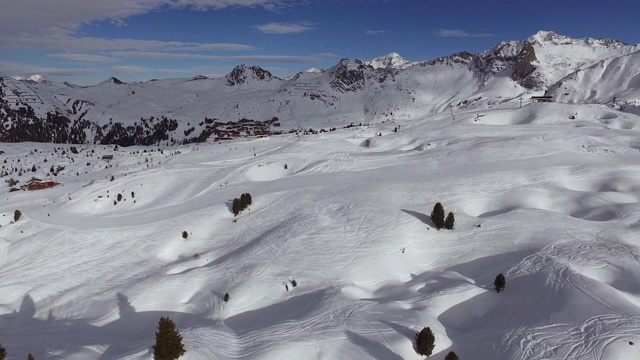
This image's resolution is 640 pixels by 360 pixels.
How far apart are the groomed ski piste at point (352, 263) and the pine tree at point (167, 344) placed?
1.27 m

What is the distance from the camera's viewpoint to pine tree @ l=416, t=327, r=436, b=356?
55.2 feet

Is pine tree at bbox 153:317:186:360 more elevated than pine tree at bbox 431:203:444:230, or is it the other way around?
pine tree at bbox 431:203:444:230

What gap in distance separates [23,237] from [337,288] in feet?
118

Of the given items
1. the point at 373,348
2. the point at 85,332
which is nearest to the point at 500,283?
the point at 373,348

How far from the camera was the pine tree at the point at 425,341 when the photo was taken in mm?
16812

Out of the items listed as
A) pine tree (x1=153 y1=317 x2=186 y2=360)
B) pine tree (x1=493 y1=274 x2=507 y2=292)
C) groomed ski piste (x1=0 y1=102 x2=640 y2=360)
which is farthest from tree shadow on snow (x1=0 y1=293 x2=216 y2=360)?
pine tree (x1=493 y1=274 x2=507 y2=292)

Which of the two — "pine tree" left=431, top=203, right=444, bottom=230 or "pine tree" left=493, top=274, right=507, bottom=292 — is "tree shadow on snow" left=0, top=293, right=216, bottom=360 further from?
"pine tree" left=431, top=203, right=444, bottom=230

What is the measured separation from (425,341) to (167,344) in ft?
37.2

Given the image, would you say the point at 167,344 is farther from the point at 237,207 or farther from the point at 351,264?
the point at 237,207

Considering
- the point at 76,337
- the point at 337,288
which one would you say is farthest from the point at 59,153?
the point at 337,288

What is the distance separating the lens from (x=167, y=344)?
16.1 m

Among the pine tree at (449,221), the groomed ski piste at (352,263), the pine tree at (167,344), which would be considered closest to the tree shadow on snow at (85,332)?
the groomed ski piste at (352,263)

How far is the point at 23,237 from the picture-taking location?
39406 mm

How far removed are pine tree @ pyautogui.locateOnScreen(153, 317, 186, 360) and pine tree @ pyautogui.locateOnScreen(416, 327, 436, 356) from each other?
10.7 metres
